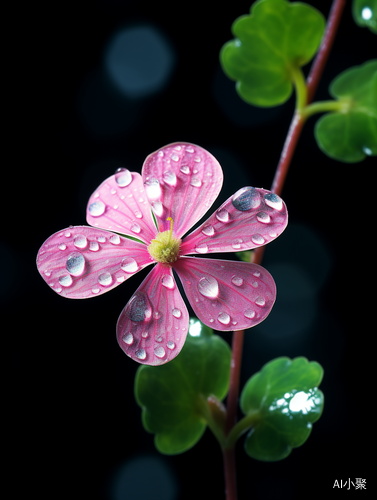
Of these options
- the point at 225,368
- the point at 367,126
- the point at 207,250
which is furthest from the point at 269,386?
the point at 367,126

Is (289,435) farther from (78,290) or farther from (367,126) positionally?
(367,126)

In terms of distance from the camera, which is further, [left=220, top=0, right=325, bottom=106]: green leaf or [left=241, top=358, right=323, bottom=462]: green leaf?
[left=220, top=0, right=325, bottom=106]: green leaf

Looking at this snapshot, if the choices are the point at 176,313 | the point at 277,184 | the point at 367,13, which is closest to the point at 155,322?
the point at 176,313

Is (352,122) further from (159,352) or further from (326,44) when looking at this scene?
(159,352)

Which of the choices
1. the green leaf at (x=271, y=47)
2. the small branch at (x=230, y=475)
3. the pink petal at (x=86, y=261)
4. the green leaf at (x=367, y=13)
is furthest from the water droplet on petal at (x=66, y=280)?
the green leaf at (x=367, y=13)

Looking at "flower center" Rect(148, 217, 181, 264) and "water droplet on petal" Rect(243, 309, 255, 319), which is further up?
"flower center" Rect(148, 217, 181, 264)

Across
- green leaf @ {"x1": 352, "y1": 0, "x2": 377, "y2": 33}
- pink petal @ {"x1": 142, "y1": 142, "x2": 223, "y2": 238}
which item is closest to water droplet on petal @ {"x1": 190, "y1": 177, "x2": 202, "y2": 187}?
pink petal @ {"x1": 142, "y1": 142, "x2": 223, "y2": 238}

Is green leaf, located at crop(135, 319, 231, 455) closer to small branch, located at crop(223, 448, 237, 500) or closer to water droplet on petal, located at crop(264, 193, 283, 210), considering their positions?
small branch, located at crop(223, 448, 237, 500)
